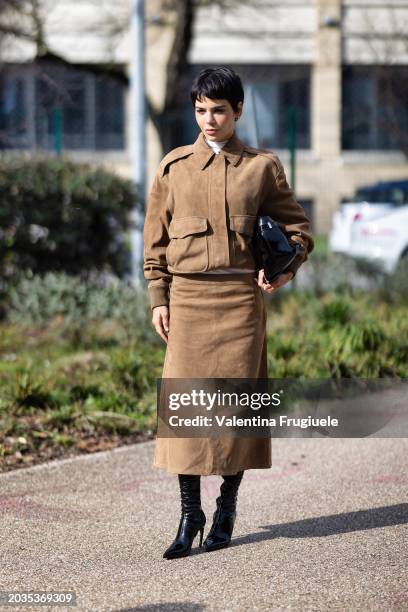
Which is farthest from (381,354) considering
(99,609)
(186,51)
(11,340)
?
(186,51)

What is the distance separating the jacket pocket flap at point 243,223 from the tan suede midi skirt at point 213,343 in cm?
18

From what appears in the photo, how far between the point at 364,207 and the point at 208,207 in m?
13.1

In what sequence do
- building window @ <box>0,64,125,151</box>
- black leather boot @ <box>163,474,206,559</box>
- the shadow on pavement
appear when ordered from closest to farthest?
black leather boot @ <box>163,474,206,559</box> → the shadow on pavement → building window @ <box>0,64,125,151</box>

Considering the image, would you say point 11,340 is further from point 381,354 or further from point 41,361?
point 381,354

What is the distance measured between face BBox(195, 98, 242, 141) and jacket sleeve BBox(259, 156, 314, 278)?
0.24m

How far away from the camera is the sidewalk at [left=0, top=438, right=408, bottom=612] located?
405 cm

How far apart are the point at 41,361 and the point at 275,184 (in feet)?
15.3

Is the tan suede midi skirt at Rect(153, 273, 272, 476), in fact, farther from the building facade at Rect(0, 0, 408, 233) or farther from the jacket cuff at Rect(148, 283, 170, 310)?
the building facade at Rect(0, 0, 408, 233)

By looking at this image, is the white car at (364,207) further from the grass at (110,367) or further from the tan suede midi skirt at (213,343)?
the tan suede midi skirt at (213,343)

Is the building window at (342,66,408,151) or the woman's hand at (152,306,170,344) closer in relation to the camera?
the woman's hand at (152,306,170,344)

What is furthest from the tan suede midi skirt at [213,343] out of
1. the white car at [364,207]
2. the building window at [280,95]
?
the building window at [280,95]

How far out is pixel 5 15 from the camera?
1438cm

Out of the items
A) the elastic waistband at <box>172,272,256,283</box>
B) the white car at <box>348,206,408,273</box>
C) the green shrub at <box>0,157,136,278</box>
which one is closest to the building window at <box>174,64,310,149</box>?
the white car at <box>348,206,408,273</box>

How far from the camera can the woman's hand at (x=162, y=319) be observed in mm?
4660
